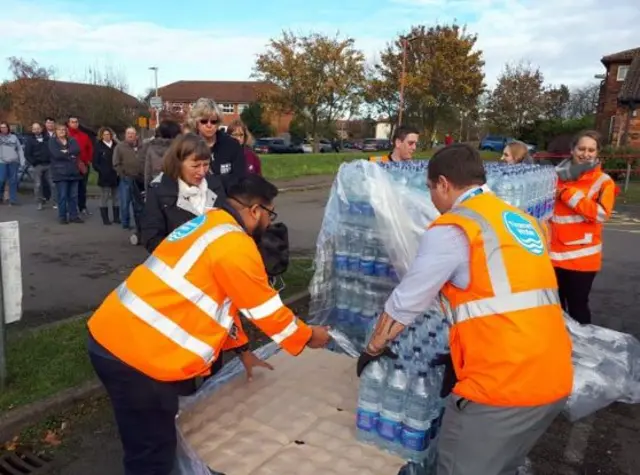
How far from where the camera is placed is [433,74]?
128ft

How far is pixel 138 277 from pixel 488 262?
56.1 inches

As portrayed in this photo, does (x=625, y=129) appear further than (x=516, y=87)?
No

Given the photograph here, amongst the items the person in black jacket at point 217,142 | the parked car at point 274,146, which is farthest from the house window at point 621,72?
the person in black jacket at point 217,142

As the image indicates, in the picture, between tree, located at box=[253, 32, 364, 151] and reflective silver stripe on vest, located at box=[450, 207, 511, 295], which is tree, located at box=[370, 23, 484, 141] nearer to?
tree, located at box=[253, 32, 364, 151]

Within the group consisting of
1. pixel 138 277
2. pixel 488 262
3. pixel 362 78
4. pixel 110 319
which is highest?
pixel 362 78

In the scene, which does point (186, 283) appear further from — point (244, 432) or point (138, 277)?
point (244, 432)

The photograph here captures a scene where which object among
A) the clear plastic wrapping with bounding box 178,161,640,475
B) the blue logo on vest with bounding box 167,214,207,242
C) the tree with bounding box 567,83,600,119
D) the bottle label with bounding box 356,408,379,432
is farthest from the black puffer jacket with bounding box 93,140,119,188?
the tree with bounding box 567,83,600,119

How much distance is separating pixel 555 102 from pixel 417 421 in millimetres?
51402

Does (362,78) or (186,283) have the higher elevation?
(362,78)

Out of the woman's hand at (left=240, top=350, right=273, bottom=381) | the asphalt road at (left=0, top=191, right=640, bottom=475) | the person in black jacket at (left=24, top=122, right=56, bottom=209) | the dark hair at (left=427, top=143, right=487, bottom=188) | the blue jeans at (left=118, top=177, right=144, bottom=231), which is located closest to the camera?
the dark hair at (left=427, top=143, right=487, bottom=188)

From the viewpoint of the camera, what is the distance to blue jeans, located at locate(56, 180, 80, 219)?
1014cm

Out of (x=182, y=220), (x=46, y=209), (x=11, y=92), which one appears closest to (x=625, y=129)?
(x=46, y=209)

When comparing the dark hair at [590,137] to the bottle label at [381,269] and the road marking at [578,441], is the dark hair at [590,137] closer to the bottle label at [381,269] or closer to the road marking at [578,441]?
the bottle label at [381,269]

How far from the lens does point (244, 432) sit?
9.99 feet
